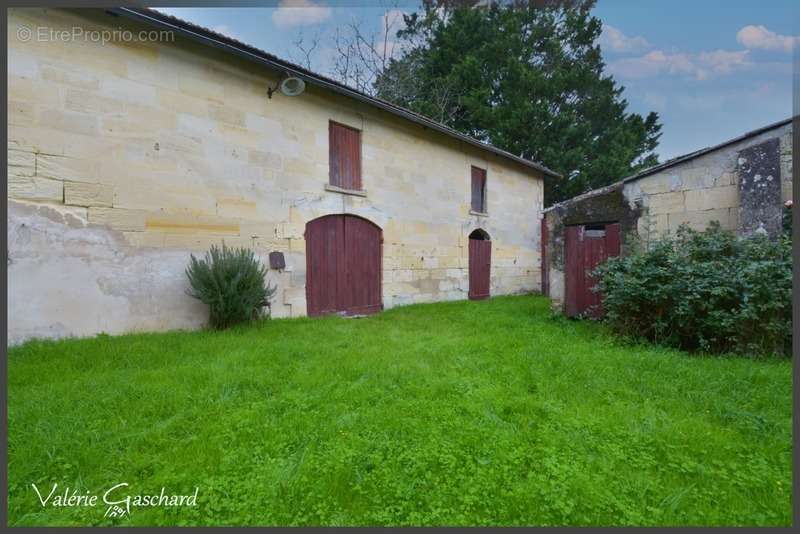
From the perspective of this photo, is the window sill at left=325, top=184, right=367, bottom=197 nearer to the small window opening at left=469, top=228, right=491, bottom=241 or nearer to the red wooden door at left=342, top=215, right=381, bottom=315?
the red wooden door at left=342, top=215, right=381, bottom=315

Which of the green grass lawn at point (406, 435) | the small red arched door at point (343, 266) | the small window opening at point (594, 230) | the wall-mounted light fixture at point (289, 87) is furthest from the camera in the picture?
the small red arched door at point (343, 266)

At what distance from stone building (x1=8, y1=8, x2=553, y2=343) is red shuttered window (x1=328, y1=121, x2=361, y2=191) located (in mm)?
30

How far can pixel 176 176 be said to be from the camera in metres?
5.75

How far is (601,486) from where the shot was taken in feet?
6.56

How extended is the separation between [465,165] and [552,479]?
9.54m

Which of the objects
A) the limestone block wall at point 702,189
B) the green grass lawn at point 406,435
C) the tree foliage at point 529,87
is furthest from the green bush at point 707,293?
the tree foliage at point 529,87

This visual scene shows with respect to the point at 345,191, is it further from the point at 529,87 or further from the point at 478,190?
the point at 529,87

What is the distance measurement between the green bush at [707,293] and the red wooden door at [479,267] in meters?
5.35

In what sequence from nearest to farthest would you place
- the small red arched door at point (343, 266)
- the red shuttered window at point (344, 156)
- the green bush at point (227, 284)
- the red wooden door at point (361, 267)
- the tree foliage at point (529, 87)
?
1. the green bush at point (227, 284)
2. the small red arched door at point (343, 266)
3. the red shuttered window at point (344, 156)
4. the red wooden door at point (361, 267)
5. the tree foliage at point (529, 87)

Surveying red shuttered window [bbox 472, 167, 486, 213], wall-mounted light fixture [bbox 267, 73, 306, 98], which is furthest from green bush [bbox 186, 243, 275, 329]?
red shuttered window [bbox 472, 167, 486, 213]

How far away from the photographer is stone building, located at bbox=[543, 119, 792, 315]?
16.3 feet

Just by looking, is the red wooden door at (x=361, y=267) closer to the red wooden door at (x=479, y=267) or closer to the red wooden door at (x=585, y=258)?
the red wooden door at (x=479, y=267)

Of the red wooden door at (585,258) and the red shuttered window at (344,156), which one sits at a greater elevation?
the red shuttered window at (344,156)

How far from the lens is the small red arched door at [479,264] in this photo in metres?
10.7
